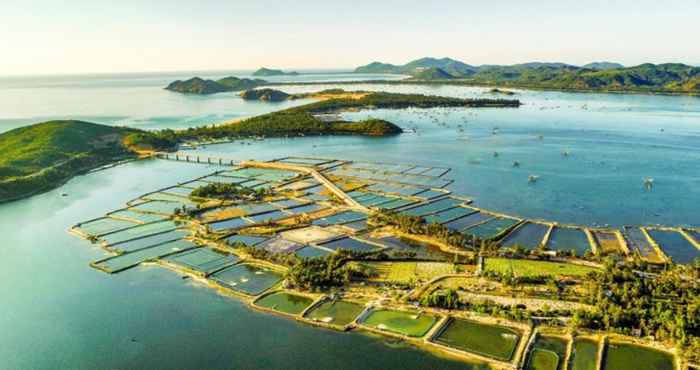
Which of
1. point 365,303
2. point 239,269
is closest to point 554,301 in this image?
point 365,303

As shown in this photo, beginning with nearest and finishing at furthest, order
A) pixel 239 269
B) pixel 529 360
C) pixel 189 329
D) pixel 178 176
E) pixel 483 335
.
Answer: pixel 529 360 < pixel 483 335 < pixel 189 329 < pixel 239 269 < pixel 178 176

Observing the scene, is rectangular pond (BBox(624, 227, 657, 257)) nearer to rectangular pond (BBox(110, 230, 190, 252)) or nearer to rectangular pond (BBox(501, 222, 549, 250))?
rectangular pond (BBox(501, 222, 549, 250))

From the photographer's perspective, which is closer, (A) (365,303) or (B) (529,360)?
(B) (529,360)

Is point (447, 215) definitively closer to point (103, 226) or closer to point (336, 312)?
point (336, 312)

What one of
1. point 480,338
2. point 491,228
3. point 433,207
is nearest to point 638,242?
point 491,228

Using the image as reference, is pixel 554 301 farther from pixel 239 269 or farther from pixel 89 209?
pixel 89 209

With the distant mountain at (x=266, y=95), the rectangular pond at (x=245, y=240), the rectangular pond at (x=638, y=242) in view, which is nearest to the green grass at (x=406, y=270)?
the rectangular pond at (x=245, y=240)
